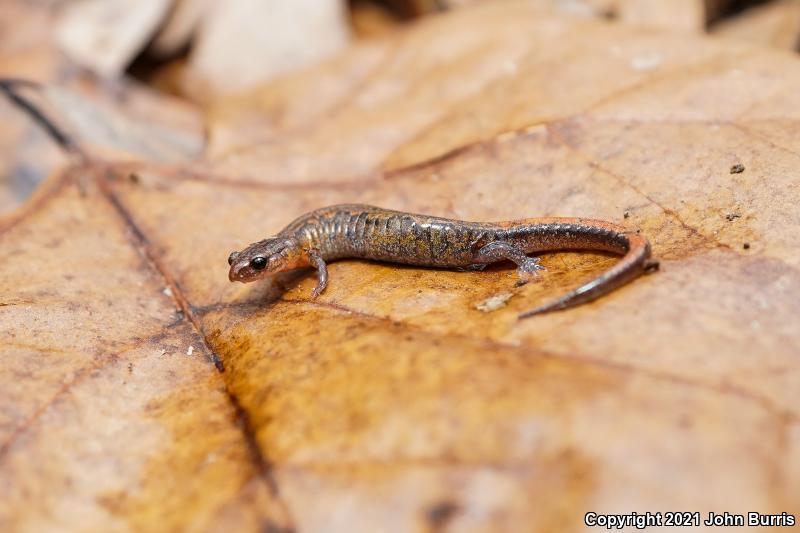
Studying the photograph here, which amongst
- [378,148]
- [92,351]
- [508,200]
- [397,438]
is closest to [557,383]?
[397,438]

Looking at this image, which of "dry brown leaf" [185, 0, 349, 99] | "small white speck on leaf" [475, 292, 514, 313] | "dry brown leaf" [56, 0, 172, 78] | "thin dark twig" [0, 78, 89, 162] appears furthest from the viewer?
"dry brown leaf" [185, 0, 349, 99]

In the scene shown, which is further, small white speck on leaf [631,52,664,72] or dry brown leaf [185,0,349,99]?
dry brown leaf [185,0,349,99]

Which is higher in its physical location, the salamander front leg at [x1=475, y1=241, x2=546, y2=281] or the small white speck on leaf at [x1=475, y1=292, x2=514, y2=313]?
the small white speck on leaf at [x1=475, y1=292, x2=514, y2=313]

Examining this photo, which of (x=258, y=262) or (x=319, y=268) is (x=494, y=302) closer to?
(x=319, y=268)

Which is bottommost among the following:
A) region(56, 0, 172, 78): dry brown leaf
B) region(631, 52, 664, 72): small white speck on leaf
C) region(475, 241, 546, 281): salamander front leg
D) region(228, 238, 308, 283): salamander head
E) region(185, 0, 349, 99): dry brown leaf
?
region(475, 241, 546, 281): salamander front leg

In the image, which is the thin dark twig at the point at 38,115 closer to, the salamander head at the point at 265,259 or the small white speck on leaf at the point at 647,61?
the salamander head at the point at 265,259

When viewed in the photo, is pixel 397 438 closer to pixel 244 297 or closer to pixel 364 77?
pixel 244 297

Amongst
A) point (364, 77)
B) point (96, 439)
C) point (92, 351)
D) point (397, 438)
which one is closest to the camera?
point (397, 438)

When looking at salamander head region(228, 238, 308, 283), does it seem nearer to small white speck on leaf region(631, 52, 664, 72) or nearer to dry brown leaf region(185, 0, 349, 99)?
small white speck on leaf region(631, 52, 664, 72)

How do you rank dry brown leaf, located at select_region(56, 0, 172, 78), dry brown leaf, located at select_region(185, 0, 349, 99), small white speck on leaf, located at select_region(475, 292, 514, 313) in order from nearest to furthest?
1. small white speck on leaf, located at select_region(475, 292, 514, 313)
2. dry brown leaf, located at select_region(56, 0, 172, 78)
3. dry brown leaf, located at select_region(185, 0, 349, 99)

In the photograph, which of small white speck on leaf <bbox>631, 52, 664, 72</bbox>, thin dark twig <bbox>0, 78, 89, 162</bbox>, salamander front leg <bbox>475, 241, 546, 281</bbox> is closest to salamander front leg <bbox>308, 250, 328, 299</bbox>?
salamander front leg <bbox>475, 241, 546, 281</bbox>
